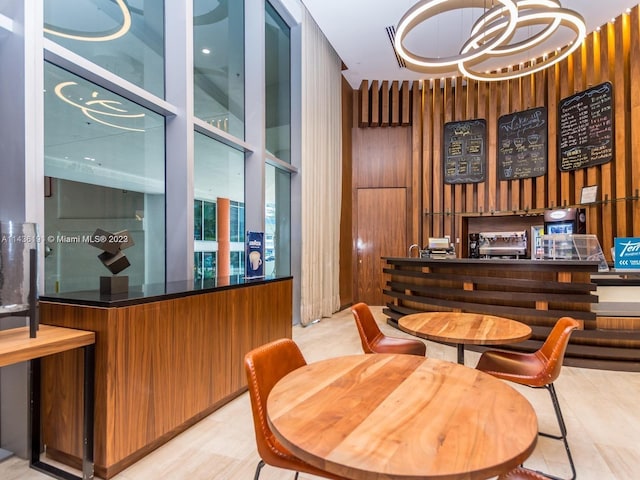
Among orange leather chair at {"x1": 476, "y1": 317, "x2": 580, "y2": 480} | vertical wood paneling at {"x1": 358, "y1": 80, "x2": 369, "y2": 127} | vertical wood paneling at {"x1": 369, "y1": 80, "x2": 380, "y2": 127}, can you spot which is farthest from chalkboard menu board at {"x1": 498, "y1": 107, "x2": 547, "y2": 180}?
orange leather chair at {"x1": 476, "y1": 317, "x2": 580, "y2": 480}

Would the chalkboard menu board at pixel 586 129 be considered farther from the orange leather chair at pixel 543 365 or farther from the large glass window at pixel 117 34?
the large glass window at pixel 117 34

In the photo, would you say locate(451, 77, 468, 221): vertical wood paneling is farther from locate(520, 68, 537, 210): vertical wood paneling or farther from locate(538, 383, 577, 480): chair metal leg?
locate(538, 383, 577, 480): chair metal leg

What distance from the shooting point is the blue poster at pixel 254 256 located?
145 inches

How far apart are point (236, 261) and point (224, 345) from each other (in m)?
2.00

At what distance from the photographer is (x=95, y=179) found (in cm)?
301

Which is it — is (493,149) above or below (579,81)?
below

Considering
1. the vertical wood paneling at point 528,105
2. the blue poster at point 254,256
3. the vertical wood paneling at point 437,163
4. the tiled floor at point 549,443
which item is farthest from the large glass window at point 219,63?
the vertical wood paneling at point 528,105

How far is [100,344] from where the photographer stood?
6.75ft

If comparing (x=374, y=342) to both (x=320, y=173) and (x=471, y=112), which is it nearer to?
(x=320, y=173)

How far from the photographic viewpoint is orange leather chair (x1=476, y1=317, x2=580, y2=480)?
84.9 inches

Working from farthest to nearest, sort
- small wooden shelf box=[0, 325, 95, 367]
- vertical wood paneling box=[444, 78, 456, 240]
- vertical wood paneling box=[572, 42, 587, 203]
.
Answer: vertical wood paneling box=[444, 78, 456, 240] < vertical wood paneling box=[572, 42, 587, 203] < small wooden shelf box=[0, 325, 95, 367]

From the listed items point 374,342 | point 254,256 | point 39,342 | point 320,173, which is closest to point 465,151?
point 320,173

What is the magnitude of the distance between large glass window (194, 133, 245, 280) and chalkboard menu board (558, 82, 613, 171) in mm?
5474

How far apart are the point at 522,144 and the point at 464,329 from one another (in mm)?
5745
